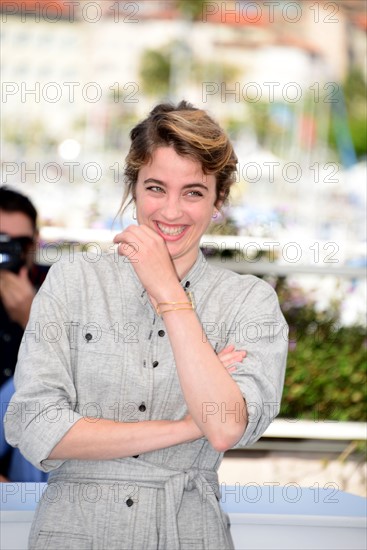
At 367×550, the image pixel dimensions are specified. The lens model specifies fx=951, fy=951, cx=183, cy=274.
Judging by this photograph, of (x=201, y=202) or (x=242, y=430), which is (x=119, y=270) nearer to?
(x=201, y=202)

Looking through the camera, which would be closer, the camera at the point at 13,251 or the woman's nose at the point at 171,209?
the woman's nose at the point at 171,209

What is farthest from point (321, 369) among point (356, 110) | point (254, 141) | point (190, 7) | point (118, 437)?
point (356, 110)

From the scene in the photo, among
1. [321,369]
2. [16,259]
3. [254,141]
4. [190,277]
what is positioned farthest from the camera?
[254,141]

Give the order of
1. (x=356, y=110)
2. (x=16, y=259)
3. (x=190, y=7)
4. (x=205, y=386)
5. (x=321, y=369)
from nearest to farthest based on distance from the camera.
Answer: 1. (x=205, y=386)
2. (x=16, y=259)
3. (x=321, y=369)
4. (x=190, y=7)
5. (x=356, y=110)

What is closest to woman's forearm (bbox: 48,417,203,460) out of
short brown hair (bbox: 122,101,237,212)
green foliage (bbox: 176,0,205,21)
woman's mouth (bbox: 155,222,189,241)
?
woman's mouth (bbox: 155,222,189,241)

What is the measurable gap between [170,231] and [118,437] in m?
0.36

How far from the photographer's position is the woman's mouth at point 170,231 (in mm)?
1594

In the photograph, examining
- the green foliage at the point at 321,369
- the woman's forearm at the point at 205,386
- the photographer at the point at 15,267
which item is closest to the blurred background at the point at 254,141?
the green foliage at the point at 321,369

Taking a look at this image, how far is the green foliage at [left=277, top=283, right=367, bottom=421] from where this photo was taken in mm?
4387

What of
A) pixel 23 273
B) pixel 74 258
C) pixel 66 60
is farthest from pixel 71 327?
pixel 66 60

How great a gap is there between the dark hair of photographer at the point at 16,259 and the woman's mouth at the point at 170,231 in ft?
4.46

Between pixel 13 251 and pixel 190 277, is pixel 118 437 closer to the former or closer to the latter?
pixel 190 277

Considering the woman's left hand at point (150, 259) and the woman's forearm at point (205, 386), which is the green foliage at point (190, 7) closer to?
the woman's left hand at point (150, 259)

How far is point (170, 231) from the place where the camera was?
5.24ft
